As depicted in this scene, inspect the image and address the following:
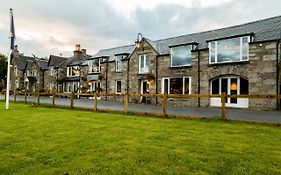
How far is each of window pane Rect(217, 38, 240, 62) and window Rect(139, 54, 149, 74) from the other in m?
7.72

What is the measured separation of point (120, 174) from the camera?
3.83 metres

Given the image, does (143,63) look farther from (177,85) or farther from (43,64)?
(43,64)

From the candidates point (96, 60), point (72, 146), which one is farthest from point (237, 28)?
point (72, 146)

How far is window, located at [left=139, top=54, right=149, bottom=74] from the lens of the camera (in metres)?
25.2

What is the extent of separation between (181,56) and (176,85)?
8.67ft

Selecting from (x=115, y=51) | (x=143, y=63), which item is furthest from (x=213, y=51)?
(x=115, y=51)

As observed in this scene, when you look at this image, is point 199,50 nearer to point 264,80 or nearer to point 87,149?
point 264,80

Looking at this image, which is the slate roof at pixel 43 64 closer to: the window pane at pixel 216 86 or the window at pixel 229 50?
the window at pixel 229 50

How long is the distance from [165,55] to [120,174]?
2009 centimetres

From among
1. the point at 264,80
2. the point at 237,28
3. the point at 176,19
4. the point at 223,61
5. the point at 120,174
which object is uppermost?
the point at 176,19

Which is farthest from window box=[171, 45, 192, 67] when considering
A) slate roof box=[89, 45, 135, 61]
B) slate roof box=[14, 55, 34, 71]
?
slate roof box=[14, 55, 34, 71]

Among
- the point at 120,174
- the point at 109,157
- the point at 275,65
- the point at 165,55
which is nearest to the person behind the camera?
the point at 120,174

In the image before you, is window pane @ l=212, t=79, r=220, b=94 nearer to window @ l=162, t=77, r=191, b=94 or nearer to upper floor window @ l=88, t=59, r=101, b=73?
window @ l=162, t=77, r=191, b=94

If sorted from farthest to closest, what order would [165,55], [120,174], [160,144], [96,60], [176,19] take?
1. [176,19]
2. [96,60]
3. [165,55]
4. [160,144]
5. [120,174]
